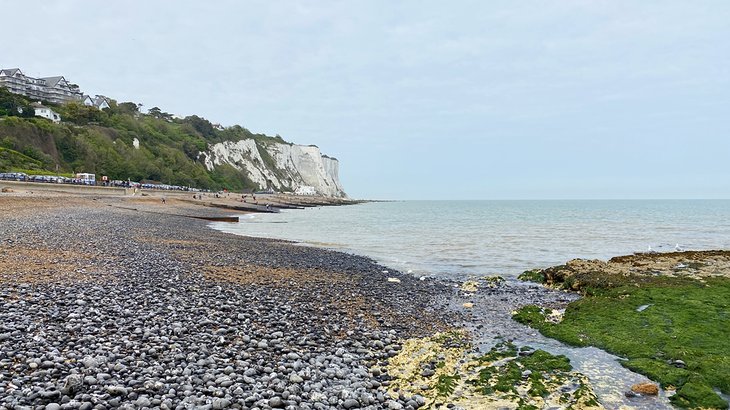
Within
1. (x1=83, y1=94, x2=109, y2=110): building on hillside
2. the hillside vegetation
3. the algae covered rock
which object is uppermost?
(x1=83, y1=94, x2=109, y2=110): building on hillside

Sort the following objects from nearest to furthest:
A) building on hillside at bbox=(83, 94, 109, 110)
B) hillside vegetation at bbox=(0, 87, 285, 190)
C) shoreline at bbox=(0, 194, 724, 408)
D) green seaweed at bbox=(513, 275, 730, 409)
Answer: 1. shoreline at bbox=(0, 194, 724, 408)
2. green seaweed at bbox=(513, 275, 730, 409)
3. hillside vegetation at bbox=(0, 87, 285, 190)
4. building on hillside at bbox=(83, 94, 109, 110)

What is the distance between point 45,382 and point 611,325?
36.8 feet

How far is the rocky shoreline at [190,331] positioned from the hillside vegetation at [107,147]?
62747 mm

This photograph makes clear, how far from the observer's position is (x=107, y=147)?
8212 cm

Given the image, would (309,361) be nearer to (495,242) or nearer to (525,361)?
(525,361)

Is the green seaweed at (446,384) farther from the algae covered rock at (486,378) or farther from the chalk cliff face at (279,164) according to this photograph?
the chalk cliff face at (279,164)

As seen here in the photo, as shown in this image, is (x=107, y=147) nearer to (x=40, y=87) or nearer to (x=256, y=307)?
(x=40, y=87)

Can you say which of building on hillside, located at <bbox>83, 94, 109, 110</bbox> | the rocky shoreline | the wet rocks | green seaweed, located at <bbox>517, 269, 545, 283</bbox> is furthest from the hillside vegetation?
the wet rocks

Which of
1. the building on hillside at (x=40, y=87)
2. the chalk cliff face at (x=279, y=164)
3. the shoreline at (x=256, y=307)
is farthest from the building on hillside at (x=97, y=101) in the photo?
the shoreline at (x=256, y=307)

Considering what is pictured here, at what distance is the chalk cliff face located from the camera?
440ft

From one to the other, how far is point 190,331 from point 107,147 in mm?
88352

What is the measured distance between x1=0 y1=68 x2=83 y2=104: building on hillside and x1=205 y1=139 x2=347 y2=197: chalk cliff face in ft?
134

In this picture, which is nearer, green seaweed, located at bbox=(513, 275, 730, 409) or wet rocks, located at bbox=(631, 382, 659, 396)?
wet rocks, located at bbox=(631, 382, 659, 396)

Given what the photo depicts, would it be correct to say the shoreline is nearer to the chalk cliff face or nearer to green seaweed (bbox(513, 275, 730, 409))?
green seaweed (bbox(513, 275, 730, 409))
